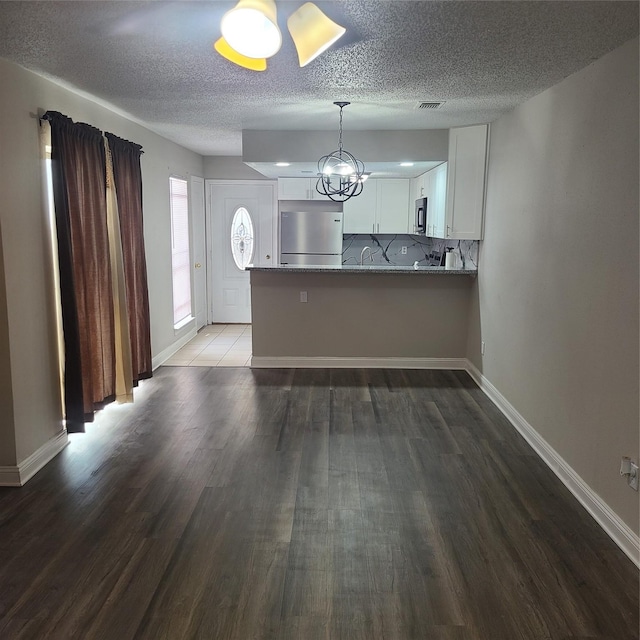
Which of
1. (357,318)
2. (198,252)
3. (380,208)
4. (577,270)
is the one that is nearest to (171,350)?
(198,252)

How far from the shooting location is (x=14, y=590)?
2.25 metres

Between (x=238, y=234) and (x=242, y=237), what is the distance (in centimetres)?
7

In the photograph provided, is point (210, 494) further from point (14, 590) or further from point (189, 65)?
point (189, 65)

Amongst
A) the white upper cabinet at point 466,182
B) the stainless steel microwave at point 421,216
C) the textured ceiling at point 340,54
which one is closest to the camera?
the textured ceiling at point 340,54

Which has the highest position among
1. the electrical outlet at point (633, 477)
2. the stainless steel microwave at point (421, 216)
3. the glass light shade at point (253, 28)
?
the glass light shade at point (253, 28)

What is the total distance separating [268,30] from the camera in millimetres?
1990

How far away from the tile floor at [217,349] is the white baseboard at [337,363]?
25 centimetres

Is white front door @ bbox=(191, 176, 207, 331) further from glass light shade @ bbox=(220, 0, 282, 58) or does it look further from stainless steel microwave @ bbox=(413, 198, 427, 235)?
glass light shade @ bbox=(220, 0, 282, 58)

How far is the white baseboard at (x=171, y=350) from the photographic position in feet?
18.4

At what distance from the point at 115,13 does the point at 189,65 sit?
76cm

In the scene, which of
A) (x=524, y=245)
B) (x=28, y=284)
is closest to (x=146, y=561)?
(x=28, y=284)

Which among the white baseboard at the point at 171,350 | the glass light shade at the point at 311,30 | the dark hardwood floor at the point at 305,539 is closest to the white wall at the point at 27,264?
the dark hardwood floor at the point at 305,539

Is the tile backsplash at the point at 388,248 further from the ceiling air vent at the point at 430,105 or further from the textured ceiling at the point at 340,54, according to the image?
the ceiling air vent at the point at 430,105

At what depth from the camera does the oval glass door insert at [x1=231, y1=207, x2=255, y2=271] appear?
7.65 metres
